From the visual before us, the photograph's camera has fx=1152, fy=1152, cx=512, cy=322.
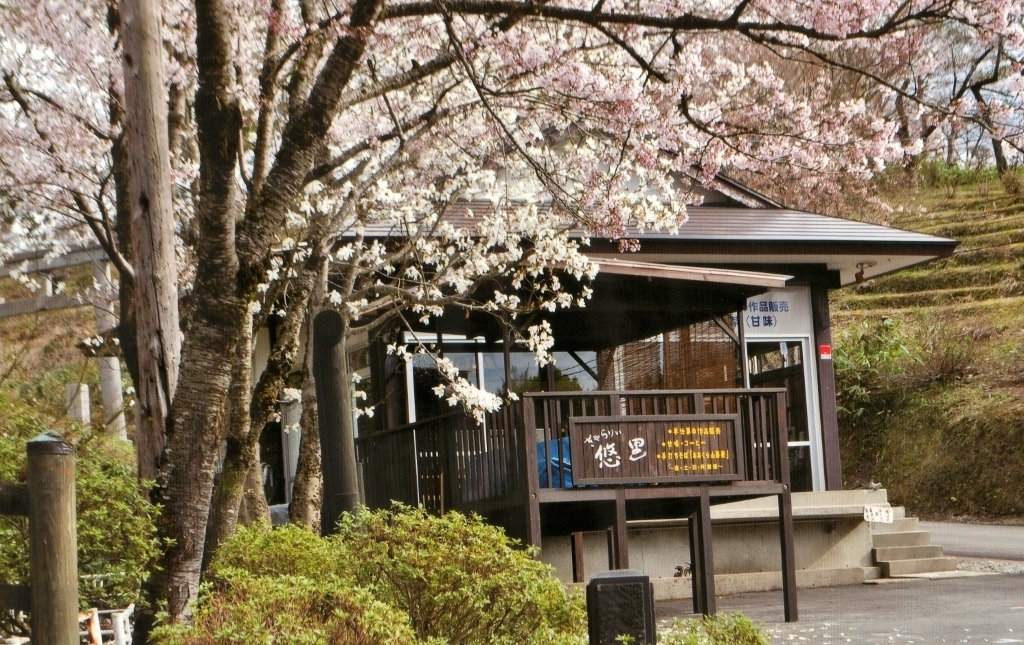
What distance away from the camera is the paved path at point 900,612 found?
10.3m

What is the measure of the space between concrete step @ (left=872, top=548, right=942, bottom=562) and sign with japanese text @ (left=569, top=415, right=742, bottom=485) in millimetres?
5712

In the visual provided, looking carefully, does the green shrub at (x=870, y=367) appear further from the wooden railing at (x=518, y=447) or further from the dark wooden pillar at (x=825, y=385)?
the wooden railing at (x=518, y=447)

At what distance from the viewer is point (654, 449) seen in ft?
37.6

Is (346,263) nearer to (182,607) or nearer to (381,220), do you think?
(381,220)

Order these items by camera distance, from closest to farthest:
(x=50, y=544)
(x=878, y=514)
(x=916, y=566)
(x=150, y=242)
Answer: (x=50, y=544), (x=150, y=242), (x=878, y=514), (x=916, y=566)

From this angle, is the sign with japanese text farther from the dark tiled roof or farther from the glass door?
the glass door

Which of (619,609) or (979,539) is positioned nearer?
(619,609)

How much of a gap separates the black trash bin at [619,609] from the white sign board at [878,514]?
1222cm

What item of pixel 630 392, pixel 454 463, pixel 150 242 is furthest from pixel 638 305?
pixel 150 242

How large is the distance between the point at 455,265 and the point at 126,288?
596 cm

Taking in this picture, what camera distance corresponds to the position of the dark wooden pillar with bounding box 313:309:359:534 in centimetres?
749

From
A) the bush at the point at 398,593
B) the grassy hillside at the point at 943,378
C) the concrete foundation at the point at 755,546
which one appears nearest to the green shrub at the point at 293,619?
the bush at the point at 398,593

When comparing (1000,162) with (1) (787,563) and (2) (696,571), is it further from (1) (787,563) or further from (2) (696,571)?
(2) (696,571)

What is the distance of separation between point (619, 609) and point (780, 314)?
13687mm
